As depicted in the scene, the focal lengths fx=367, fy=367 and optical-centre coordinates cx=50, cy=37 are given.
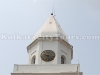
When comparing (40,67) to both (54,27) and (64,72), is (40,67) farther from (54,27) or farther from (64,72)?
(54,27)

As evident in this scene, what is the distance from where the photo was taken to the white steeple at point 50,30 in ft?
106

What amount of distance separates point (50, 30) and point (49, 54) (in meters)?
2.68

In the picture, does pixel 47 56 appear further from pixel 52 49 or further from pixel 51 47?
pixel 51 47

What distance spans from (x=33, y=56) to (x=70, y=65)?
3563mm

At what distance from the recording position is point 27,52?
33281mm

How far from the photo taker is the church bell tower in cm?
3025

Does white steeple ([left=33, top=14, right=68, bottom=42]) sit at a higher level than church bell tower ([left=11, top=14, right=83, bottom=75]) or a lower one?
higher

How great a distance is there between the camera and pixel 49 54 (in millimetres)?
31078

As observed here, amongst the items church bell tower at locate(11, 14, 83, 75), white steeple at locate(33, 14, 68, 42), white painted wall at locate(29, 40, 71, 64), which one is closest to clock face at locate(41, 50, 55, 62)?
church bell tower at locate(11, 14, 83, 75)

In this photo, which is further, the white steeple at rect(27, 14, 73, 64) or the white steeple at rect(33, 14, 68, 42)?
the white steeple at rect(33, 14, 68, 42)

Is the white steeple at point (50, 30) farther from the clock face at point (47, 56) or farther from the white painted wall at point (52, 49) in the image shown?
the clock face at point (47, 56)

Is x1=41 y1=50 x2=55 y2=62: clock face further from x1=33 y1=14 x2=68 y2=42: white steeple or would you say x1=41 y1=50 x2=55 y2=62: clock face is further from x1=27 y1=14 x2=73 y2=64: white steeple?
x1=33 y1=14 x2=68 y2=42: white steeple

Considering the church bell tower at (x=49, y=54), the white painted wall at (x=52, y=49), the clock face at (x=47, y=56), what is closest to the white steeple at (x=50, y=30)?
the church bell tower at (x=49, y=54)

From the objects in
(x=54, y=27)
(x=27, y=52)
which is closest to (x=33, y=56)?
(x=27, y=52)
